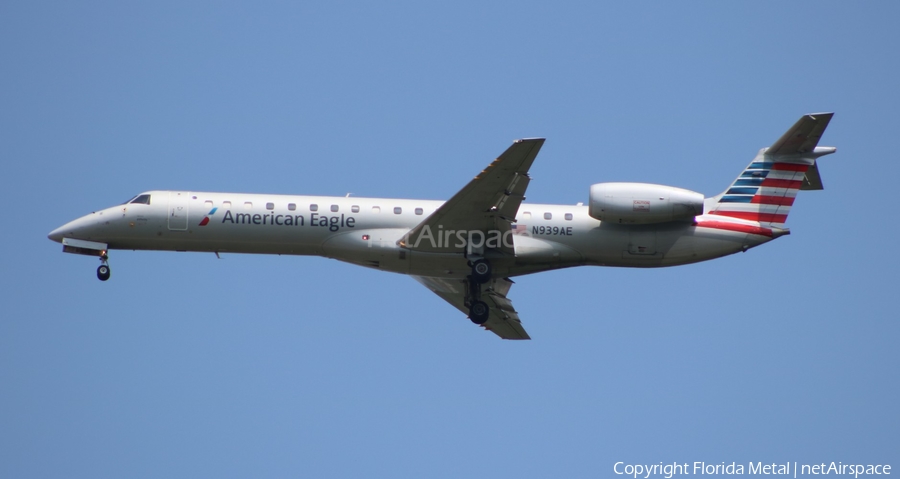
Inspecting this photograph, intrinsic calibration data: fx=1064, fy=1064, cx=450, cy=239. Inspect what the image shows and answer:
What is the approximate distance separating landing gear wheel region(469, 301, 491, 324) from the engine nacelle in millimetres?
4592

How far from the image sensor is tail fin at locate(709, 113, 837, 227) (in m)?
30.7

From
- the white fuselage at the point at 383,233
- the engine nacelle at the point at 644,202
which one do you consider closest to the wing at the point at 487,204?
the white fuselage at the point at 383,233

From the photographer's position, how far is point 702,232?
30734 millimetres

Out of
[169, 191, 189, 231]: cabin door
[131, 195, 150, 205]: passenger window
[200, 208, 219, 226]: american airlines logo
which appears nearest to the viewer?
[200, 208, 219, 226]: american airlines logo

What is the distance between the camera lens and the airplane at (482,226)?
29750mm

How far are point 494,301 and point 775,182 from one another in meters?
9.30

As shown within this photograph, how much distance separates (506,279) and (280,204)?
7.78 m

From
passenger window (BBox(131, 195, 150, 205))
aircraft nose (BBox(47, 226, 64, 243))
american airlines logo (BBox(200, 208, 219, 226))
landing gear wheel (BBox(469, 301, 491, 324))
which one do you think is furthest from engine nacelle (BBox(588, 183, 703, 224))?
aircraft nose (BBox(47, 226, 64, 243))

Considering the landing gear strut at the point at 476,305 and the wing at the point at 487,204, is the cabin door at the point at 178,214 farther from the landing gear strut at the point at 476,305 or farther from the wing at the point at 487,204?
the landing gear strut at the point at 476,305

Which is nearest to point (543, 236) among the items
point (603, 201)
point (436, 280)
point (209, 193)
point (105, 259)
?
point (603, 201)

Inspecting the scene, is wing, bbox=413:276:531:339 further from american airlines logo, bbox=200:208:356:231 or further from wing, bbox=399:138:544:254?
american airlines logo, bbox=200:208:356:231

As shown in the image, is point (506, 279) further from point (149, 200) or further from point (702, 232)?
point (149, 200)

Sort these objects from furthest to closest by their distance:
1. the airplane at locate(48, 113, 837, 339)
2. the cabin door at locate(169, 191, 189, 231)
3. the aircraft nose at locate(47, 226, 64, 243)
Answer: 1. the aircraft nose at locate(47, 226, 64, 243)
2. the cabin door at locate(169, 191, 189, 231)
3. the airplane at locate(48, 113, 837, 339)

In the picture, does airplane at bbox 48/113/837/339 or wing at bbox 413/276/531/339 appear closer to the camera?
airplane at bbox 48/113/837/339
